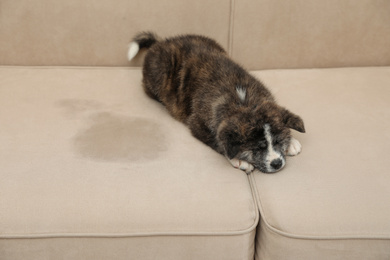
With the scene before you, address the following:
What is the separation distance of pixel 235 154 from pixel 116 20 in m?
1.23

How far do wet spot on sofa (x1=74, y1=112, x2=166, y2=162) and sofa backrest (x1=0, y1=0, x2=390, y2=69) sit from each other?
0.65 meters

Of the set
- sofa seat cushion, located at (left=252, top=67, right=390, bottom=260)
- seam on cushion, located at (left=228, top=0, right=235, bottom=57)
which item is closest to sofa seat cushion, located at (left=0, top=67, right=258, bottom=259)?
sofa seat cushion, located at (left=252, top=67, right=390, bottom=260)

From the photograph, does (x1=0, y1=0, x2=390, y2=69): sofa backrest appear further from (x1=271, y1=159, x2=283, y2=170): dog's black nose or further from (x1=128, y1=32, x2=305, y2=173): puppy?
(x1=271, y1=159, x2=283, y2=170): dog's black nose

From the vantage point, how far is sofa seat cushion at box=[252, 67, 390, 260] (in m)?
1.33

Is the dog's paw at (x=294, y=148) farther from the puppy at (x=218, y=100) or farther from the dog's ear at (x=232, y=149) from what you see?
the dog's ear at (x=232, y=149)

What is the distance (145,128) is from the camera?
1835 millimetres

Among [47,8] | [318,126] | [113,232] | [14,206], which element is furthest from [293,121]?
[47,8]

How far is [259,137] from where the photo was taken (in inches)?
63.9

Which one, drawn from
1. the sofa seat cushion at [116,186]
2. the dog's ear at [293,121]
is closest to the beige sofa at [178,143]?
the sofa seat cushion at [116,186]

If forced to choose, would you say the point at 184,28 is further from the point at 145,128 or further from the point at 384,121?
the point at 384,121

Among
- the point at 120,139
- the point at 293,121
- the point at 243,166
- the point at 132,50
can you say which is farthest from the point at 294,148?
the point at 132,50

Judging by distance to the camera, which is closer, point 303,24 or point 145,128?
point 145,128

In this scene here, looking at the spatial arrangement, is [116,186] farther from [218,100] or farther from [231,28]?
[231,28]

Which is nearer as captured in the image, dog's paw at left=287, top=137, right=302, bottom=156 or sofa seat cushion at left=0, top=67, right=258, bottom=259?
sofa seat cushion at left=0, top=67, right=258, bottom=259
